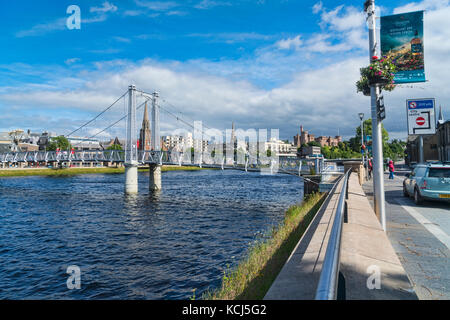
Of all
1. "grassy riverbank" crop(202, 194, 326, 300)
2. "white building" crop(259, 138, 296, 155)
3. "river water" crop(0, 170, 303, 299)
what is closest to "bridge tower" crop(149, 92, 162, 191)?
"river water" crop(0, 170, 303, 299)

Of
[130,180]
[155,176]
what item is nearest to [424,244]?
[130,180]

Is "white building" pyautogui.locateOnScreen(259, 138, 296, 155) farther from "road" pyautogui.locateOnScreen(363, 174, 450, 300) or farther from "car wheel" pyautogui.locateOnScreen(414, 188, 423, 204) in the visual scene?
"road" pyautogui.locateOnScreen(363, 174, 450, 300)

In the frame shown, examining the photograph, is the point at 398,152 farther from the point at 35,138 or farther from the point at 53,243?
the point at 35,138

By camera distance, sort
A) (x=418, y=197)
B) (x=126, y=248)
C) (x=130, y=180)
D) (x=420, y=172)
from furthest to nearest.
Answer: (x=130, y=180)
(x=126, y=248)
(x=420, y=172)
(x=418, y=197)

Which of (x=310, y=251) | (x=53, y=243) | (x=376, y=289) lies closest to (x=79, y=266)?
(x=53, y=243)

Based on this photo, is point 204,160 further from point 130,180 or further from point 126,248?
point 126,248

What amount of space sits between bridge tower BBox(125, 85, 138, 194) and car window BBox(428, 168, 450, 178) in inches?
1297

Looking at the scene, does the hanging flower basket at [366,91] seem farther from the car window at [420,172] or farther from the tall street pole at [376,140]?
the car window at [420,172]

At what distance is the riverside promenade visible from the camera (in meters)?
3.34

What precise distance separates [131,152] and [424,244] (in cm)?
3750

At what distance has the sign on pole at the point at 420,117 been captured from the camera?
31.2 feet

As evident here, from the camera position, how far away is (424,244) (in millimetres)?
6227

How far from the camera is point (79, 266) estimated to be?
11.5 m
